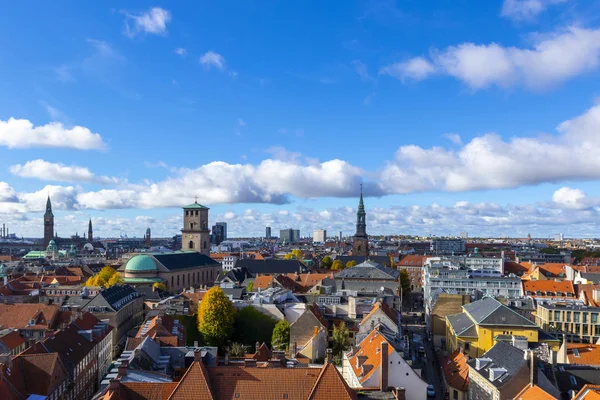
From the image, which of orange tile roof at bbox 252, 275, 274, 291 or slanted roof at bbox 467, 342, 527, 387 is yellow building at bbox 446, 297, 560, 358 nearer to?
slanted roof at bbox 467, 342, 527, 387

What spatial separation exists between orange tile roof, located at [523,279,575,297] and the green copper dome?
3337 inches

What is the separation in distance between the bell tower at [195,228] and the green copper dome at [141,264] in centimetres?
3993

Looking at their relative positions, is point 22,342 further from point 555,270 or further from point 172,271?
point 555,270

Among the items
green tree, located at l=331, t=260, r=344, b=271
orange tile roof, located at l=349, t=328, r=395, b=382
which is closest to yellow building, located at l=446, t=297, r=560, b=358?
orange tile roof, located at l=349, t=328, r=395, b=382

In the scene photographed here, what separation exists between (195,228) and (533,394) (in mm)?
139456

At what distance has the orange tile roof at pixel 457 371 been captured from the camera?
192 ft

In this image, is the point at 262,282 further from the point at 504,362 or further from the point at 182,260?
the point at 504,362

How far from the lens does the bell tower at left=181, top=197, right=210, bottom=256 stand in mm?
174875

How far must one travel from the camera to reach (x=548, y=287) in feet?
367

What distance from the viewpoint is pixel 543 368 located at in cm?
5462

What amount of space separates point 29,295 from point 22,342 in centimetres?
4426

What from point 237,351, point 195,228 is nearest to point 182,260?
point 195,228

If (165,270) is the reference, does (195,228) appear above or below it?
above

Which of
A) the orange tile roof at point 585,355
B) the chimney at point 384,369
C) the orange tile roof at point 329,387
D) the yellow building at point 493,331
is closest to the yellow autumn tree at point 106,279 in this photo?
the yellow building at point 493,331
